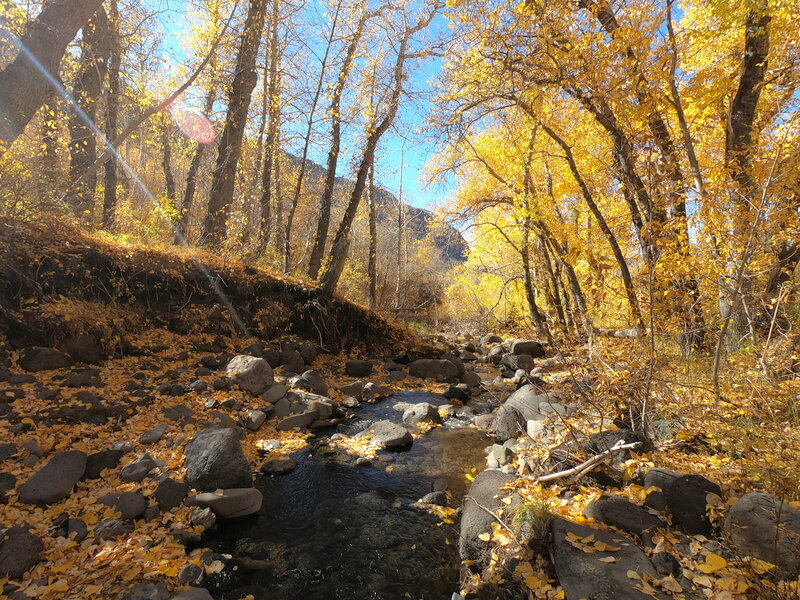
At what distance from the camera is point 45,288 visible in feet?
21.9

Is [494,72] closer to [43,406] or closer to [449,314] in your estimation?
[43,406]

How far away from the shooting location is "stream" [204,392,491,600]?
137 inches

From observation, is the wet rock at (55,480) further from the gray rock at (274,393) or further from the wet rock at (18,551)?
the gray rock at (274,393)

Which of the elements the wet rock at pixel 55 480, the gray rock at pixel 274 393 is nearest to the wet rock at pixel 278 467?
the gray rock at pixel 274 393

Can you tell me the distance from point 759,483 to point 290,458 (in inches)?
221

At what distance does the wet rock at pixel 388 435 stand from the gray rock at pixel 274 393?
5.91 ft

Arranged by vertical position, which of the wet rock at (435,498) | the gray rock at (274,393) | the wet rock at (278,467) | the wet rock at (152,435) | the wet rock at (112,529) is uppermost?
the gray rock at (274,393)

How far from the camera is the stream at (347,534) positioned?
11.4ft

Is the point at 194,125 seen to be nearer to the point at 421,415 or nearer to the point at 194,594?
the point at 421,415

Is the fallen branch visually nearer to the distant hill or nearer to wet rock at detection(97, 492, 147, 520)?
wet rock at detection(97, 492, 147, 520)

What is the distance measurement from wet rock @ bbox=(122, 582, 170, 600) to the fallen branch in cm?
384

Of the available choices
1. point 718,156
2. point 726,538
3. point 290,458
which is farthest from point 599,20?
point 290,458

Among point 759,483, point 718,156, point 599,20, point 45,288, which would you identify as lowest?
point 759,483

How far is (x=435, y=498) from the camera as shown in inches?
191
